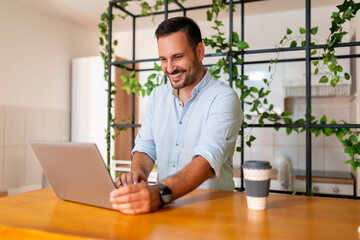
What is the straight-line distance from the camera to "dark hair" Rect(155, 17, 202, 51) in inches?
57.3

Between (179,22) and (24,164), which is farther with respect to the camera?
(24,164)

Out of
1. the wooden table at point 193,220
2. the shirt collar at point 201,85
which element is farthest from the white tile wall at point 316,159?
the wooden table at point 193,220

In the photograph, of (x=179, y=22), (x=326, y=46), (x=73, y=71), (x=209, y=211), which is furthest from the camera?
(x=73, y=71)

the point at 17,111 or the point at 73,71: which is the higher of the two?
the point at 73,71

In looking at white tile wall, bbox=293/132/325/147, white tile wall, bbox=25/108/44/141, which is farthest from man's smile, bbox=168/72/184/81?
white tile wall, bbox=293/132/325/147

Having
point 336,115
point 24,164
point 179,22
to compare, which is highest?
point 179,22

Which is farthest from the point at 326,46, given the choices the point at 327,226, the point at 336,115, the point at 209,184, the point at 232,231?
the point at 336,115

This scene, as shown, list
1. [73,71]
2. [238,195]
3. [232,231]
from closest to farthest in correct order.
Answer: [232,231] → [238,195] → [73,71]

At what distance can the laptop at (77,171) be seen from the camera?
0.90 m

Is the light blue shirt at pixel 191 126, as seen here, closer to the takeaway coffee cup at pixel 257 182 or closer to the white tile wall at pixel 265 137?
the takeaway coffee cup at pixel 257 182

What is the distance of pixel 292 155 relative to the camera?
381 centimetres

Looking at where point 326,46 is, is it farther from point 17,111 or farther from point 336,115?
point 17,111

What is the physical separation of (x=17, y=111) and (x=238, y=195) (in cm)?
280

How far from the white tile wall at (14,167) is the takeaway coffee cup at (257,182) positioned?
2897mm
